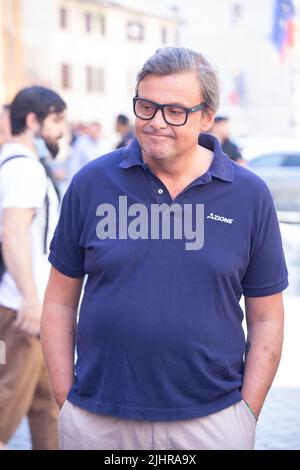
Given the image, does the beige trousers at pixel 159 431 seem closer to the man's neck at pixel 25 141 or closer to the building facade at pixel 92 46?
the man's neck at pixel 25 141

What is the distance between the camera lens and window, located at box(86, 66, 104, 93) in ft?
222

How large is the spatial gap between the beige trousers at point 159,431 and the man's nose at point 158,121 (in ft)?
2.84

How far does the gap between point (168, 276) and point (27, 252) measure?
5.57 feet

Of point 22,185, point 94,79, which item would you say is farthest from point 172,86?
point 94,79

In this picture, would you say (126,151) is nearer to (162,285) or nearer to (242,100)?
(162,285)

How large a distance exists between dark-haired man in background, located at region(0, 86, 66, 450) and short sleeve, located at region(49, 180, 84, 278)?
53.1 inches

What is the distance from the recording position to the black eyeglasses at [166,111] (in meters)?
2.99

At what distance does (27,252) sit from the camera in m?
4.54

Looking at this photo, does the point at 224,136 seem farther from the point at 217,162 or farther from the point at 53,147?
the point at 217,162

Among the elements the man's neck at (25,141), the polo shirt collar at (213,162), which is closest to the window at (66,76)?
the man's neck at (25,141)

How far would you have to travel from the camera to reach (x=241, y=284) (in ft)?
10.4

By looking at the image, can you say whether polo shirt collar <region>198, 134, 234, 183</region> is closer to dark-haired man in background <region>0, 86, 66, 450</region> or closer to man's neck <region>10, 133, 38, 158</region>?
dark-haired man in background <region>0, 86, 66, 450</region>

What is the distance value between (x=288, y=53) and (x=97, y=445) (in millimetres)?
14652

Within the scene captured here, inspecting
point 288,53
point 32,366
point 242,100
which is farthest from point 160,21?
point 32,366
